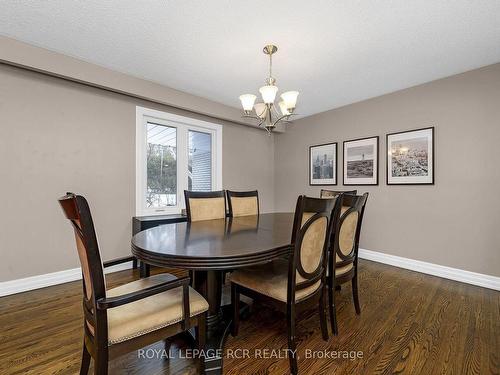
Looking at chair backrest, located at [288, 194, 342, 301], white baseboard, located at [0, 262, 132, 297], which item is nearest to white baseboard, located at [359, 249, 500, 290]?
chair backrest, located at [288, 194, 342, 301]

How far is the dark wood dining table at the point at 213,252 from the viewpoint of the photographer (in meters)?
1.22

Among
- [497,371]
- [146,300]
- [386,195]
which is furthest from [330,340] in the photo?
[386,195]

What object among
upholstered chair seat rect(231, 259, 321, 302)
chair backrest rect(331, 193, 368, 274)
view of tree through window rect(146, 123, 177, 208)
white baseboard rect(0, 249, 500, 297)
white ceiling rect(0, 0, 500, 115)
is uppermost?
white ceiling rect(0, 0, 500, 115)

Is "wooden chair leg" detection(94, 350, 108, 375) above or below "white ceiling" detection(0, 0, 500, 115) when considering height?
below

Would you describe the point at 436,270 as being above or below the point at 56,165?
below

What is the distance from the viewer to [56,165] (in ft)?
8.85

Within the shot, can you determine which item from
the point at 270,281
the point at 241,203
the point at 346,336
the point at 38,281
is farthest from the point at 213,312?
the point at 38,281

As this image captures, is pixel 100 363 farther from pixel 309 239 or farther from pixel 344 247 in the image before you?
pixel 344 247

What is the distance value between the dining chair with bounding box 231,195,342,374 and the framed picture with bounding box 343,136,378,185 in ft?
7.77

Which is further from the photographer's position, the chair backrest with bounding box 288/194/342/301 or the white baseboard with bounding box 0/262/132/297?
the white baseboard with bounding box 0/262/132/297

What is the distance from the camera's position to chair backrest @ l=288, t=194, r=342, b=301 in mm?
1426

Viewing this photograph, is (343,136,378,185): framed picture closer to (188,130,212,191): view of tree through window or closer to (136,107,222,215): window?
(136,107,222,215): window

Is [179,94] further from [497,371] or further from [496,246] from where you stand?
[496,246]

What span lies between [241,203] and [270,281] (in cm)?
147
